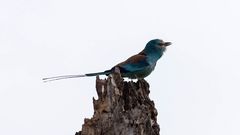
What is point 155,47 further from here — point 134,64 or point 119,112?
point 119,112

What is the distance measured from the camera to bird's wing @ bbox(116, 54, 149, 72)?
14724 mm

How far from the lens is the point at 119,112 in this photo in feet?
37.0

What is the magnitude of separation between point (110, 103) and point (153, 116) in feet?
2.70

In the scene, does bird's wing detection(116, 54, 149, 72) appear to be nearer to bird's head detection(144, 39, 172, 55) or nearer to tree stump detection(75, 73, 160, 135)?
bird's head detection(144, 39, 172, 55)

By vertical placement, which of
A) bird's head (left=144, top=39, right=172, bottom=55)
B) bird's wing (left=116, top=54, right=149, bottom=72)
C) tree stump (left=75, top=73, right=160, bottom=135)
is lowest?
tree stump (left=75, top=73, right=160, bottom=135)

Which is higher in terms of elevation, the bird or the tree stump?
the bird

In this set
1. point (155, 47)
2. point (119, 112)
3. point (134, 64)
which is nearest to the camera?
point (119, 112)

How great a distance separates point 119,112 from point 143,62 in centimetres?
404

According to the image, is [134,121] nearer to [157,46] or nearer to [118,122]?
[118,122]

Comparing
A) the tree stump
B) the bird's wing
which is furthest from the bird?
the tree stump

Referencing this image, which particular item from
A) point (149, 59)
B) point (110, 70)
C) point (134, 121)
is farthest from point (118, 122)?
point (149, 59)

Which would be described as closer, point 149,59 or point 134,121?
point 134,121

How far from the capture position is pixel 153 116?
11938 mm

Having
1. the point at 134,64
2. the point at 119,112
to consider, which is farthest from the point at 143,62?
the point at 119,112
